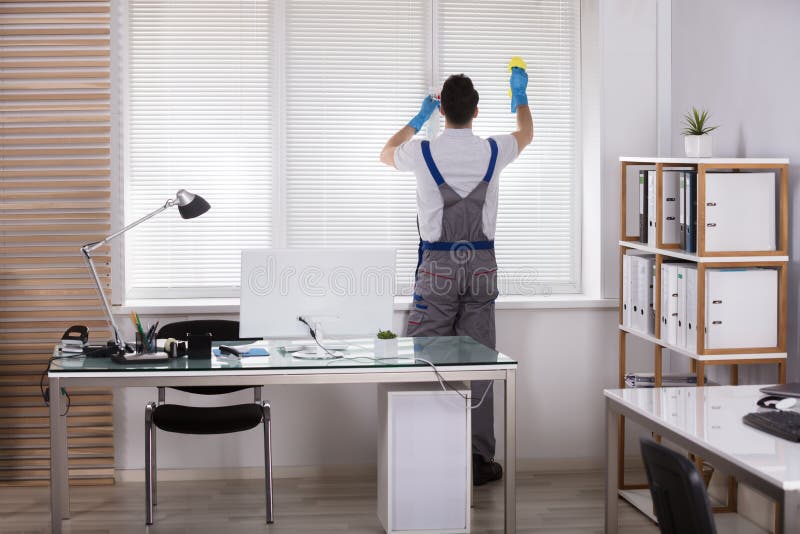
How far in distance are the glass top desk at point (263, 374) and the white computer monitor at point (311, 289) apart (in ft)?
0.47

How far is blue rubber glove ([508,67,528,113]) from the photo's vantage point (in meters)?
4.79

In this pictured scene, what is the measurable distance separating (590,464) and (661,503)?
2.91 metres

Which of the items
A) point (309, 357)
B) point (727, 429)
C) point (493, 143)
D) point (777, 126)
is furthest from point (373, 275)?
point (777, 126)

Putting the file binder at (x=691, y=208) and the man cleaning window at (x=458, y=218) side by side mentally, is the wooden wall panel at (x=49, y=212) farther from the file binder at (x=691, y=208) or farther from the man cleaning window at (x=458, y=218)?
the file binder at (x=691, y=208)

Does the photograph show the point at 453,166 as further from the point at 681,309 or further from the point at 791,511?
the point at 791,511

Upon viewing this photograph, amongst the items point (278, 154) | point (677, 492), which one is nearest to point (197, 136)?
point (278, 154)

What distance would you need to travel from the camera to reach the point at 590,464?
4988mm

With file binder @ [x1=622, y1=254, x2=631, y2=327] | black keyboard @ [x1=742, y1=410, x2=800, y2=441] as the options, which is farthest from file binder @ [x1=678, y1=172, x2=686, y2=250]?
black keyboard @ [x1=742, y1=410, x2=800, y2=441]

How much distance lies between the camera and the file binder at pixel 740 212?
12.2 feet

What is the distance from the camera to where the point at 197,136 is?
16.2ft

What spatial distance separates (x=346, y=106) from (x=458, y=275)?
121cm

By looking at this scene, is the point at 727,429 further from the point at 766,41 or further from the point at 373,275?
the point at 766,41

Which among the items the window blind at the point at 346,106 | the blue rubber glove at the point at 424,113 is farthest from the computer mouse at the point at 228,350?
the blue rubber glove at the point at 424,113

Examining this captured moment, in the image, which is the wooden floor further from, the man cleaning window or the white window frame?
the white window frame
